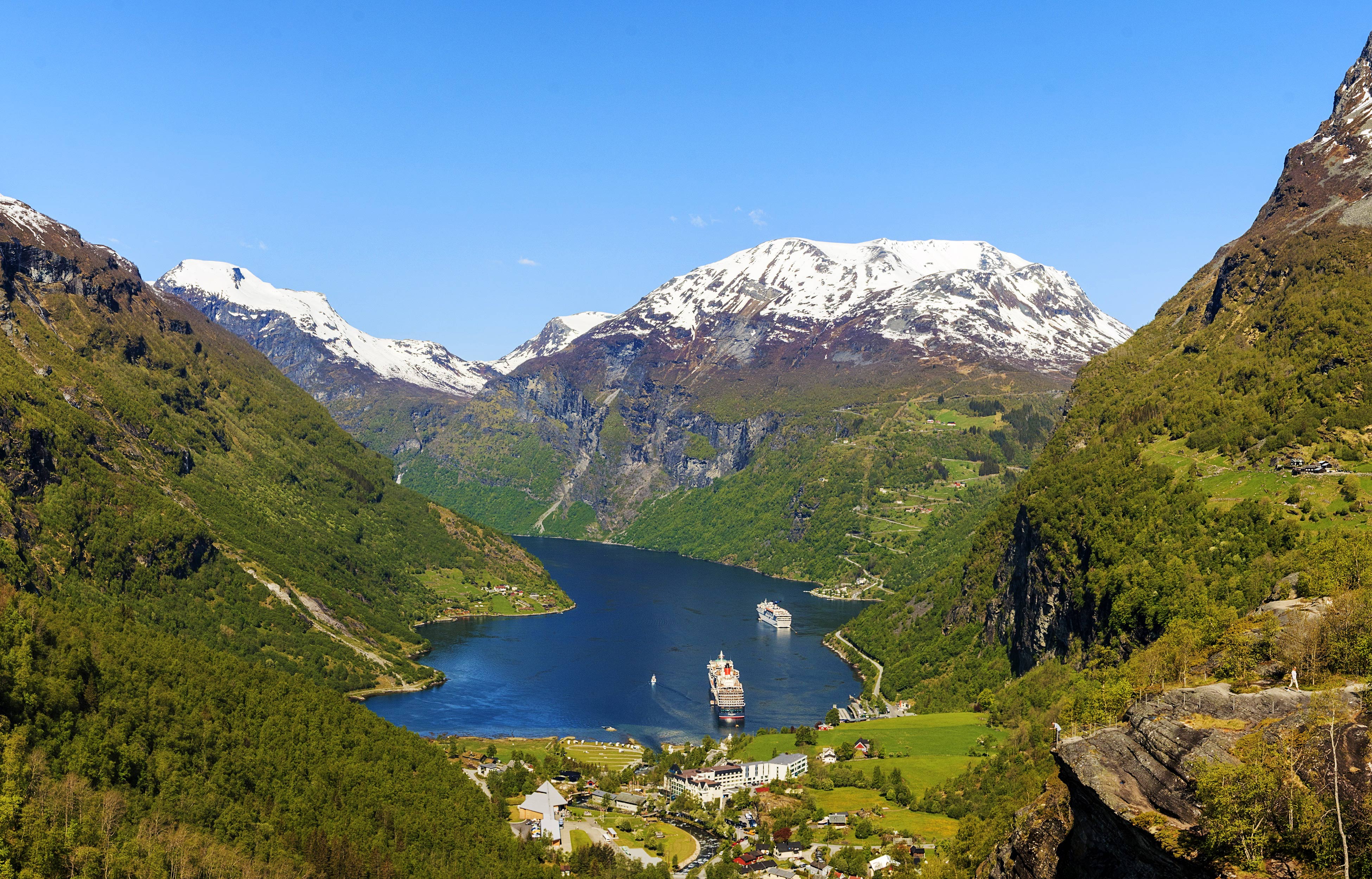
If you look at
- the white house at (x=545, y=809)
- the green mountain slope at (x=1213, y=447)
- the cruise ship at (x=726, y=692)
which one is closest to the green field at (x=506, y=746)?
the white house at (x=545, y=809)

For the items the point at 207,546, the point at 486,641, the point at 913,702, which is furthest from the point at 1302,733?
the point at 486,641

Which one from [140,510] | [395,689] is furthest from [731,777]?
[140,510]

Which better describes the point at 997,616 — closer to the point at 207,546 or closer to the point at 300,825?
the point at 300,825

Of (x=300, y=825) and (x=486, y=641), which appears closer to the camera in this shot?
(x=300, y=825)

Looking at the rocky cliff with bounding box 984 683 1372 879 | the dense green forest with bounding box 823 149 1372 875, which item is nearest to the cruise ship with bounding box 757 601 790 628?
the dense green forest with bounding box 823 149 1372 875

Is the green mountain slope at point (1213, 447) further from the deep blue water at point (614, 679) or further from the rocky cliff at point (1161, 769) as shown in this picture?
the rocky cliff at point (1161, 769)
